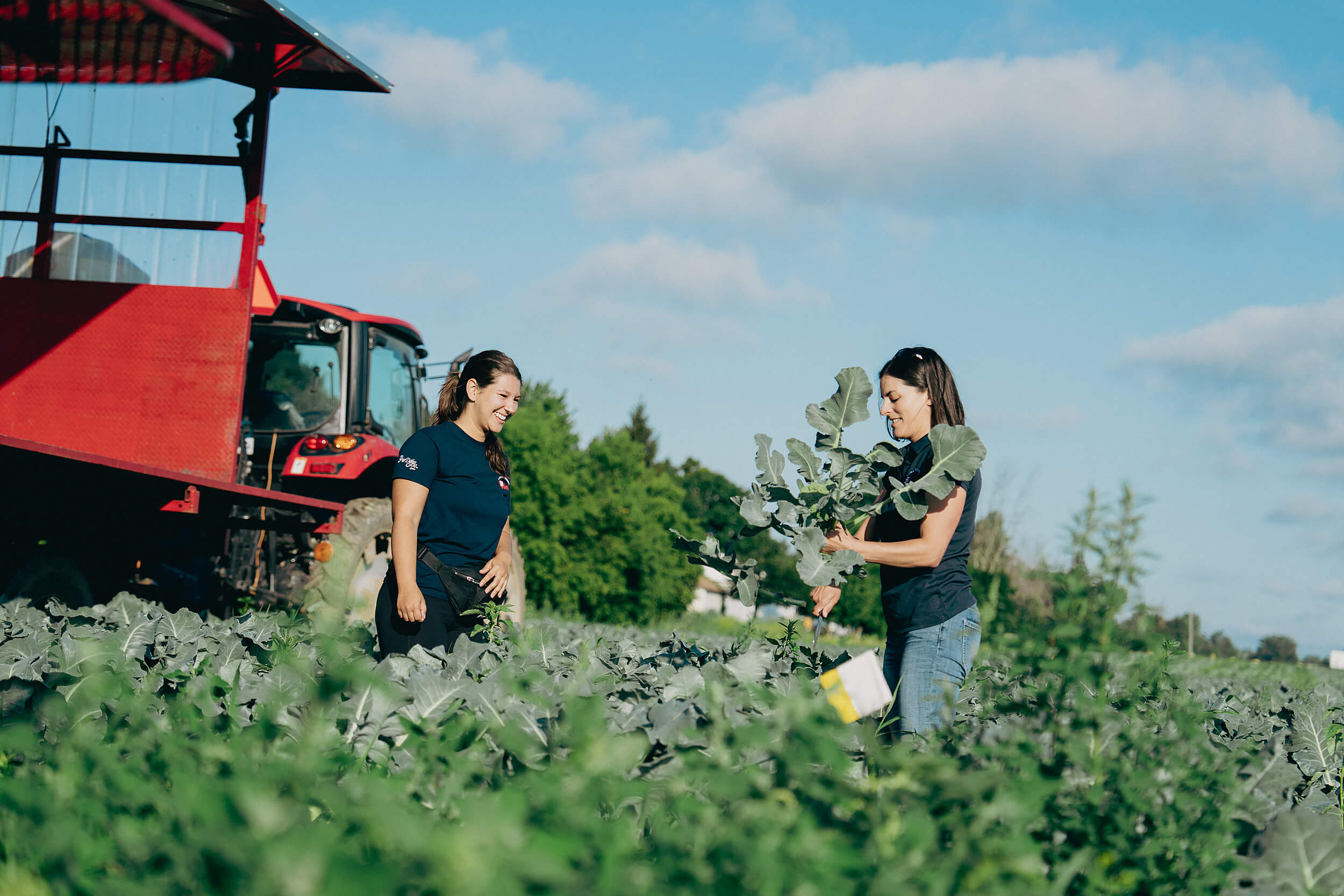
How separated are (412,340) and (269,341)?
A: 1.48m

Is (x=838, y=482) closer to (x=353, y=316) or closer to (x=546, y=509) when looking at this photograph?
(x=353, y=316)

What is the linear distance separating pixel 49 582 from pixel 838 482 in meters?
4.76

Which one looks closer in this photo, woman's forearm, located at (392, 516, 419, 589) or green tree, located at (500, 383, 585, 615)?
woman's forearm, located at (392, 516, 419, 589)

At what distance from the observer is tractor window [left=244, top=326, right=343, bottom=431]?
8766 millimetres

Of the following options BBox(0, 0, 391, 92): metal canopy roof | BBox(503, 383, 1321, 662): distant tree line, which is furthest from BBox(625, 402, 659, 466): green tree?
BBox(0, 0, 391, 92): metal canopy roof

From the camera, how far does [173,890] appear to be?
1.42 meters

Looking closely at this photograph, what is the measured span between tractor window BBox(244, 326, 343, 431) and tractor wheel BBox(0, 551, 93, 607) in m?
3.00

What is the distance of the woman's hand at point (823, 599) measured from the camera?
3229mm

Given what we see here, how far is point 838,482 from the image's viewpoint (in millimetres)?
3268

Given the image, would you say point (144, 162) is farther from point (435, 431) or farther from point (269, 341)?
point (435, 431)

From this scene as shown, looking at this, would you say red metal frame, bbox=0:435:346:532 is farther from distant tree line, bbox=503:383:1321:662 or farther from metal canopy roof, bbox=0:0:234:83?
distant tree line, bbox=503:383:1321:662

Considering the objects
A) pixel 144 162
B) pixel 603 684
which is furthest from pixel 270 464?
pixel 603 684

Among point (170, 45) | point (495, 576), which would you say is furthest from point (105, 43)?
point (495, 576)

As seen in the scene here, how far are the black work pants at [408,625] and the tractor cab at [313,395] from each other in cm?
462
